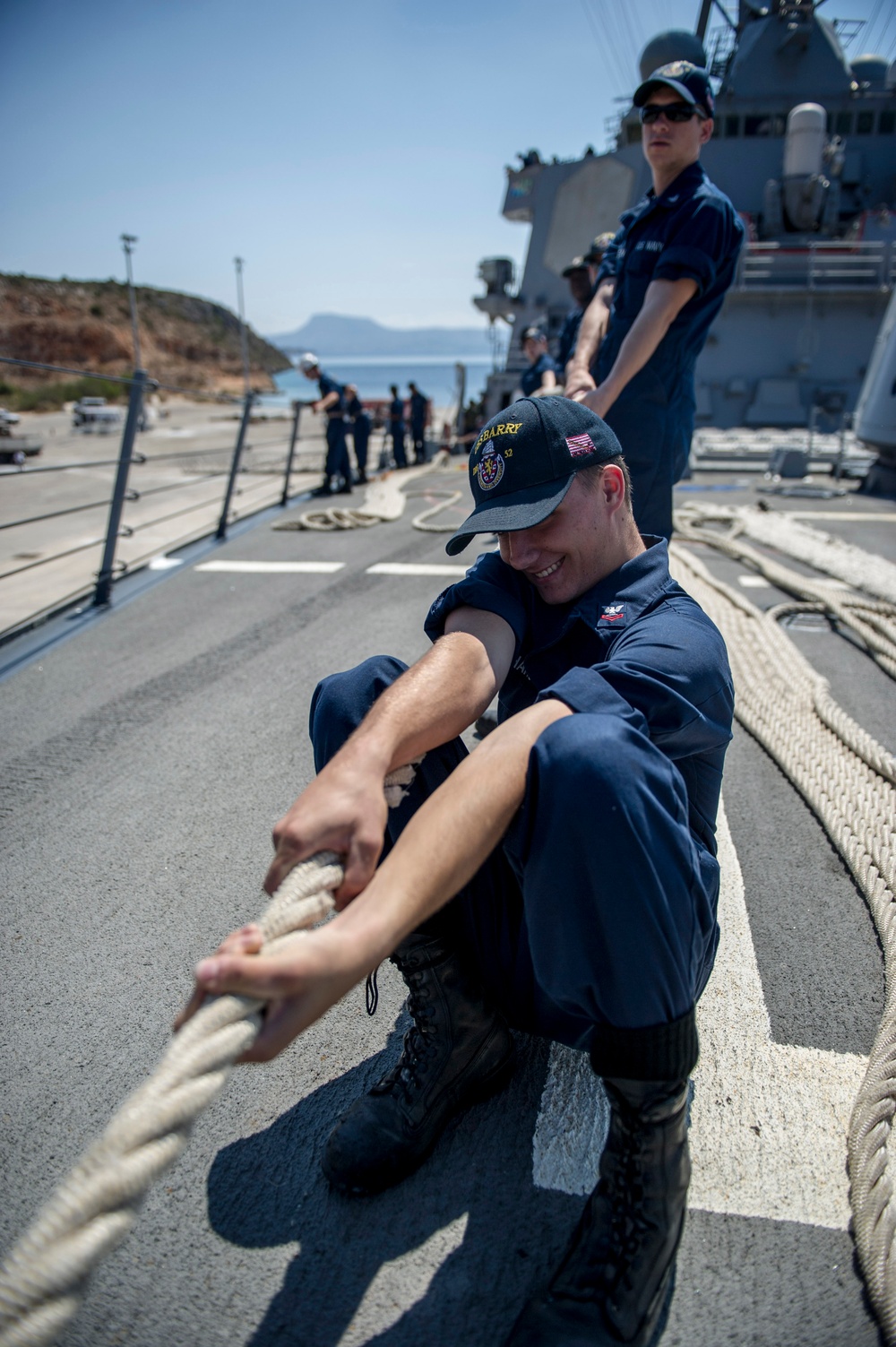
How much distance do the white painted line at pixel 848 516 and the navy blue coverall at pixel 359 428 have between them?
5385 millimetres

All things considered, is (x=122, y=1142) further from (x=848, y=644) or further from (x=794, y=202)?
(x=794, y=202)

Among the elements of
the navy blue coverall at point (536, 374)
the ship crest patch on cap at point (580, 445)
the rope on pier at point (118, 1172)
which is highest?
the navy blue coverall at point (536, 374)

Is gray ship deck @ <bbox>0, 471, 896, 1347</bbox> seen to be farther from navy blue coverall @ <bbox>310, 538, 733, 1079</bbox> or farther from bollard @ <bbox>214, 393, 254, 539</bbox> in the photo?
bollard @ <bbox>214, 393, 254, 539</bbox>

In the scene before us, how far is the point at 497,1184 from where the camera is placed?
1187mm

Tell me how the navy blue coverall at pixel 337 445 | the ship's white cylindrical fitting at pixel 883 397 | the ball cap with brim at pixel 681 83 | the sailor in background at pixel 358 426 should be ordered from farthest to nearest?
the sailor in background at pixel 358 426, the navy blue coverall at pixel 337 445, the ship's white cylindrical fitting at pixel 883 397, the ball cap with brim at pixel 681 83

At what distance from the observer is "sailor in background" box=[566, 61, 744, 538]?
247 centimetres

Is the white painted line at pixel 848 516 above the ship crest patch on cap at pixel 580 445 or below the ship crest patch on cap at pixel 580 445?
below

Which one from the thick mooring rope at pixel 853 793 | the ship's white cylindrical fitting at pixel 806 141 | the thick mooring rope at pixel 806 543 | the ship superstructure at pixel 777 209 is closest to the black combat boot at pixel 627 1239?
the thick mooring rope at pixel 853 793

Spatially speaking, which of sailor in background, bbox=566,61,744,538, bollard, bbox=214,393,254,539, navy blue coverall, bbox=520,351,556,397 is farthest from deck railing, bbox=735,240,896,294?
sailor in background, bbox=566,61,744,538

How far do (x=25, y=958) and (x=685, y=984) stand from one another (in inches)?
53.0

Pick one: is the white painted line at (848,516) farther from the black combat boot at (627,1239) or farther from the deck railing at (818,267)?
the deck railing at (818,267)

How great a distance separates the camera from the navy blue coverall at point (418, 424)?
14.7m

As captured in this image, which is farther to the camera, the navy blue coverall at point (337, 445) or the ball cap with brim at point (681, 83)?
the navy blue coverall at point (337, 445)

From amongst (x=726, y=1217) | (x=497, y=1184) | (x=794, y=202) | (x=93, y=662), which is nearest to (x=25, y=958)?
(x=497, y=1184)
